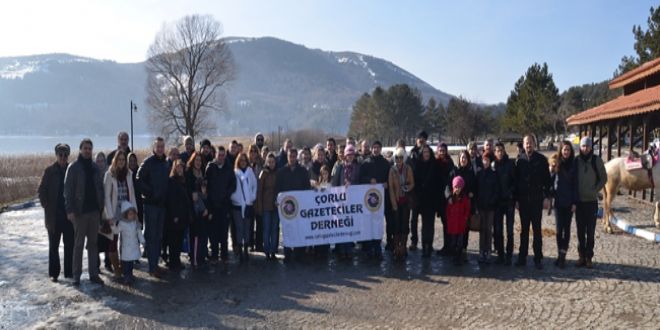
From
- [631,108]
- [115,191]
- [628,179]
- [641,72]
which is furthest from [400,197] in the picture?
[641,72]

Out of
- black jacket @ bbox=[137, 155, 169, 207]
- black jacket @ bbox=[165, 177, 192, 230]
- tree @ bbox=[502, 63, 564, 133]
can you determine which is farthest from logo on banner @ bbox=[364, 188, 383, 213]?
tree @ bbox=[502, 63, 564, 133]

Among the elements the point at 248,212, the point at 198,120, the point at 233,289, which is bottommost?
the point at 233,289

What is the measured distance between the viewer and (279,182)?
9.04 metres

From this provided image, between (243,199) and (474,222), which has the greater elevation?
(243,199)

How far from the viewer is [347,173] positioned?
9281 mm

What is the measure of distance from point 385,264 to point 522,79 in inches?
1971

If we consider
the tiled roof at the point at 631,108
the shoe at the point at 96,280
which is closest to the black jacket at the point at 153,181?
the shoe at the point at 96,280

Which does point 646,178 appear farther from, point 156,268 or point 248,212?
point 156,268

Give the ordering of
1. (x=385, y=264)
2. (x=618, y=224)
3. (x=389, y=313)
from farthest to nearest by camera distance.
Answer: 1. (x=618, y=224)
2. (x=385, y=264)
3. (x=389, y=313)

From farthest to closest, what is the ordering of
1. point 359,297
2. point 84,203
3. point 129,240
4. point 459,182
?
point 459,182 → point 129,240 → point 84,203 → point 359,297

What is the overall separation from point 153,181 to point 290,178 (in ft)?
7.85

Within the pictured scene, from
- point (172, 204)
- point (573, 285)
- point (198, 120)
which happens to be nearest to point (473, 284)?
point (573, 285)

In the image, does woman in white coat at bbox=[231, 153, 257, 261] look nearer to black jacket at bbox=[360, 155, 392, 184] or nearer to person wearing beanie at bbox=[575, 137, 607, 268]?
black jacket at bbox=[360, 155, 392, 184]

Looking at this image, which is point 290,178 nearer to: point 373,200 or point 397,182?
point 373,200
